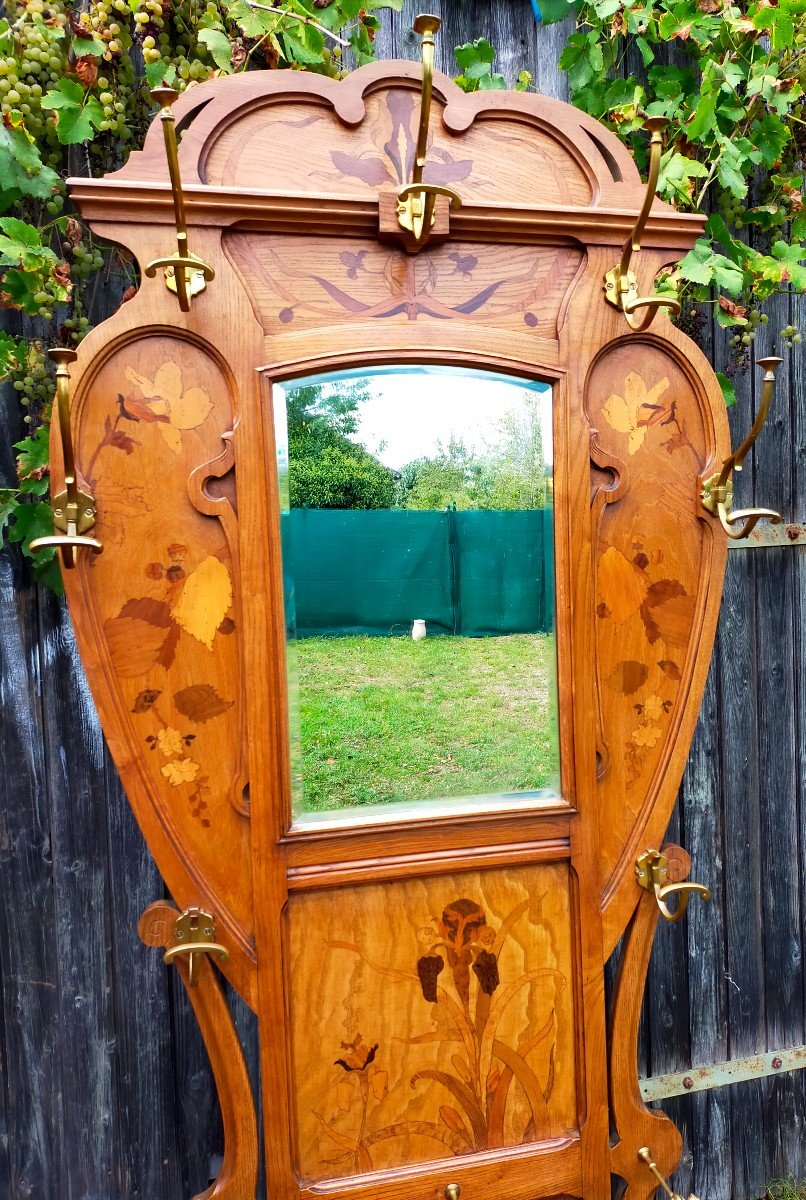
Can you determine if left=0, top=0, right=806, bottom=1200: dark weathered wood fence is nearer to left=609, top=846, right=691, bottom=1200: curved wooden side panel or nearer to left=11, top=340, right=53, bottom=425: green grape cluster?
left=11, top=340, right=53, bottom=425: green grape cluster

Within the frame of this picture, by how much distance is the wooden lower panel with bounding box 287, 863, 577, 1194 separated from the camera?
0.99 m

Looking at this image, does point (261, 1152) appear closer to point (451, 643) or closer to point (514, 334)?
point (451, 643)

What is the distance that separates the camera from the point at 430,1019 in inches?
40.3

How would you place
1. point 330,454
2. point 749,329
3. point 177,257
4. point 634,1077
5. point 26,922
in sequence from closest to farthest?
point 177,257 → point 330,454 → point 634,1077 → point 26,922 → point 749,329

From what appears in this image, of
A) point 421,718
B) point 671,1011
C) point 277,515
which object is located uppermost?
point 277,515

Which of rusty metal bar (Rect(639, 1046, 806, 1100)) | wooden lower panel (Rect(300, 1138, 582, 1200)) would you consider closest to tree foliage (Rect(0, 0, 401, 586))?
wooden lower panel (Rect(300, 1138, 582, 1200))

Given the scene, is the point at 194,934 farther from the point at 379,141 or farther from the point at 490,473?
the point at 379,141

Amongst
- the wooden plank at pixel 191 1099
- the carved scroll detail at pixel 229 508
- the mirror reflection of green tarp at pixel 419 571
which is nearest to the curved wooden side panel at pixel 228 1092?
the carved scroll detail at pixel 229 508

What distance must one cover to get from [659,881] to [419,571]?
0.57 metres

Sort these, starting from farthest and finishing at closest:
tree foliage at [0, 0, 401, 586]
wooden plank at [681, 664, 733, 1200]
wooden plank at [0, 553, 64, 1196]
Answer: wooden plank at [681, 664, 733, 1200], wooden plank at [0, 553, 64, 1196], tree foliage at [0, 0, 401, 586]

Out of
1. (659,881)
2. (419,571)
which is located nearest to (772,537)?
(659,881)

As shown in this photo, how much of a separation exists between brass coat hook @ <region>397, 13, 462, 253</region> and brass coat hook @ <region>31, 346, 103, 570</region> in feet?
1.47

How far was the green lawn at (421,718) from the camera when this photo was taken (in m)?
0.99

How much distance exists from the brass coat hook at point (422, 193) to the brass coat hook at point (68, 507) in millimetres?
448
